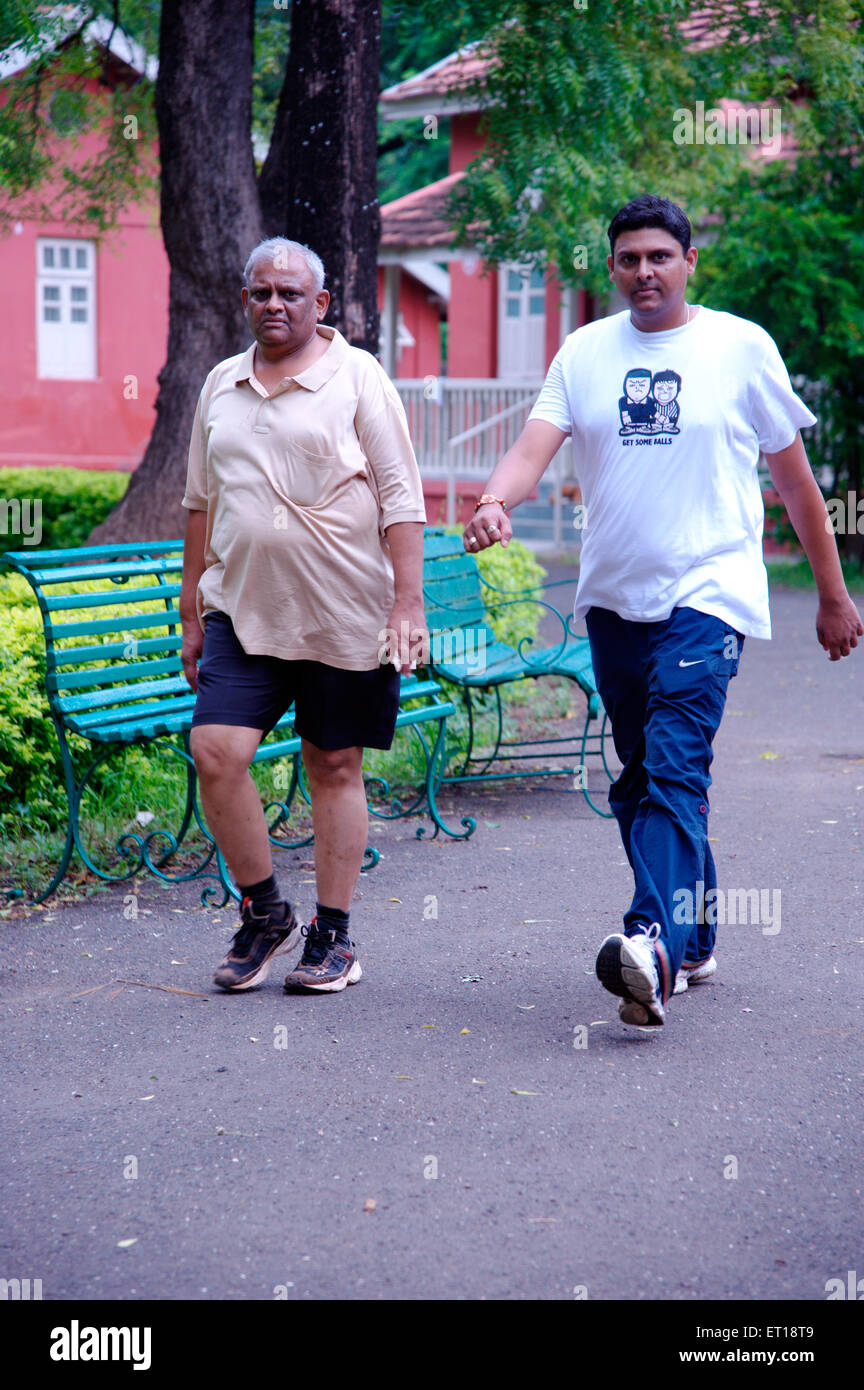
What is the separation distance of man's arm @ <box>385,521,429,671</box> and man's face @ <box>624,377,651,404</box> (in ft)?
2.12

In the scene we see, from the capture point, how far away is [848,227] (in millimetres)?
15672

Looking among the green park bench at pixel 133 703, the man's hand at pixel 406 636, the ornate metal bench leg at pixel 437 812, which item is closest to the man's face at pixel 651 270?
the man's hand at pixel 406 636

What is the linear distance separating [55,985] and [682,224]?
271 cm

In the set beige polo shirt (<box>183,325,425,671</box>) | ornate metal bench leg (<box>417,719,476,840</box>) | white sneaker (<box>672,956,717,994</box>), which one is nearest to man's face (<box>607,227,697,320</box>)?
beige polo shirt (<box>183,325,425,671</box>)

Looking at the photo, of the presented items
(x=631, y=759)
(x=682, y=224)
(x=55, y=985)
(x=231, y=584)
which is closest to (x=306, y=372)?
(x=231, y=584)

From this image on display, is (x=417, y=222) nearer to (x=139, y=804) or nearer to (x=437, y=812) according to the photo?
(x=437, y=812)

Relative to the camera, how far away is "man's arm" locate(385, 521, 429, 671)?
4.20m

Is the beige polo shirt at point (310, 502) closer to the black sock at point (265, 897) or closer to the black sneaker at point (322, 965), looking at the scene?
the black sock at point (265, 897)

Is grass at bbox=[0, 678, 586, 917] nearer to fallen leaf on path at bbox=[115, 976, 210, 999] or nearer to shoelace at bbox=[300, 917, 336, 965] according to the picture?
fallen leaf on path at bbox=[115, 976, 210, 999]

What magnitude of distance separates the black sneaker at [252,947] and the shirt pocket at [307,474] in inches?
44.7

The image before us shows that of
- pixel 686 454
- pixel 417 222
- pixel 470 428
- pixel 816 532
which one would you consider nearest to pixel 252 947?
pixel 686 454

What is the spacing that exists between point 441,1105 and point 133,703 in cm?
273

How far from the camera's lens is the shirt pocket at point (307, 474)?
13.8 feet
